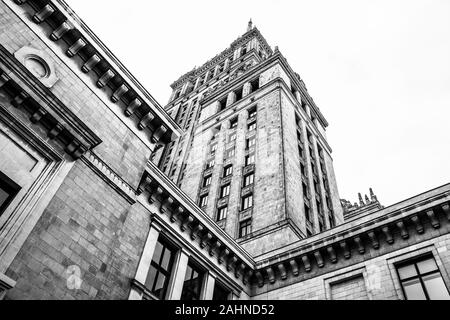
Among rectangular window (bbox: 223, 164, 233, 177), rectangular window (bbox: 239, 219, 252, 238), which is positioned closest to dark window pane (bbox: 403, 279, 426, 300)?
rectangular window (bbox: 239, 219, 252, 238)

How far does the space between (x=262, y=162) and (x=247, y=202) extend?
14.9ft

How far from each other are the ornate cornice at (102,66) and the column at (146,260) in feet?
15.3

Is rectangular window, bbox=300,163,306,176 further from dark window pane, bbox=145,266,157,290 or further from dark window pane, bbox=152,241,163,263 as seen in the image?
dark window pane, bbox=145,266,157,290

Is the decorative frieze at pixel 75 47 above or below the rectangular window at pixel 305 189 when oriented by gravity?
below

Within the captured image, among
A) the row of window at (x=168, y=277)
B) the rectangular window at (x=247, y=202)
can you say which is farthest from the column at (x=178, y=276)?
the rectangular window at (x=247, y=202)

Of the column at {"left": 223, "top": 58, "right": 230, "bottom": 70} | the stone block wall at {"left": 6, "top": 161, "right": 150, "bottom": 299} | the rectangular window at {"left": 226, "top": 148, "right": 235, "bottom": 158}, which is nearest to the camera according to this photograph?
the stone block wall at {"left": 6, "top": 161, "right": 150, "bottom": 299}

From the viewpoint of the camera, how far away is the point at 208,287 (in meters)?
18.8

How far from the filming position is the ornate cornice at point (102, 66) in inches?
602

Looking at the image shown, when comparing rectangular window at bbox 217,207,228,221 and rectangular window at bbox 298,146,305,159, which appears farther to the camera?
rectangular window at bbox 298,146,305,159

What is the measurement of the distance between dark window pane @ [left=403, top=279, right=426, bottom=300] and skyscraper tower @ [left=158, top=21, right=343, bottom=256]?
11587 mm

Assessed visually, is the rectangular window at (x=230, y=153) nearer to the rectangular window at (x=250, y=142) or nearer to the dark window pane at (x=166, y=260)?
the rectangular window at (x=250, y=142)

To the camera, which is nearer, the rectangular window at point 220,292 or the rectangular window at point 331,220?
the rectangular window at point 220,292

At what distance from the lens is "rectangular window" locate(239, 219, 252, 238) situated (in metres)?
31.8

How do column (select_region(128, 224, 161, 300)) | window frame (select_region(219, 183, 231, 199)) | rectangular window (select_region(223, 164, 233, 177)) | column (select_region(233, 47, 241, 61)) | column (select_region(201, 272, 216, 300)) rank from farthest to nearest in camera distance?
column (select_region(233, 47, 241, 61)) < rectangular window (select_region(223, 164, 233, 177)) < window frame (select_region(219, 183, 231, 199)) < column (select_region(201, 272, 216, 300)) < column (select_region(128, 224, 161, 300))
